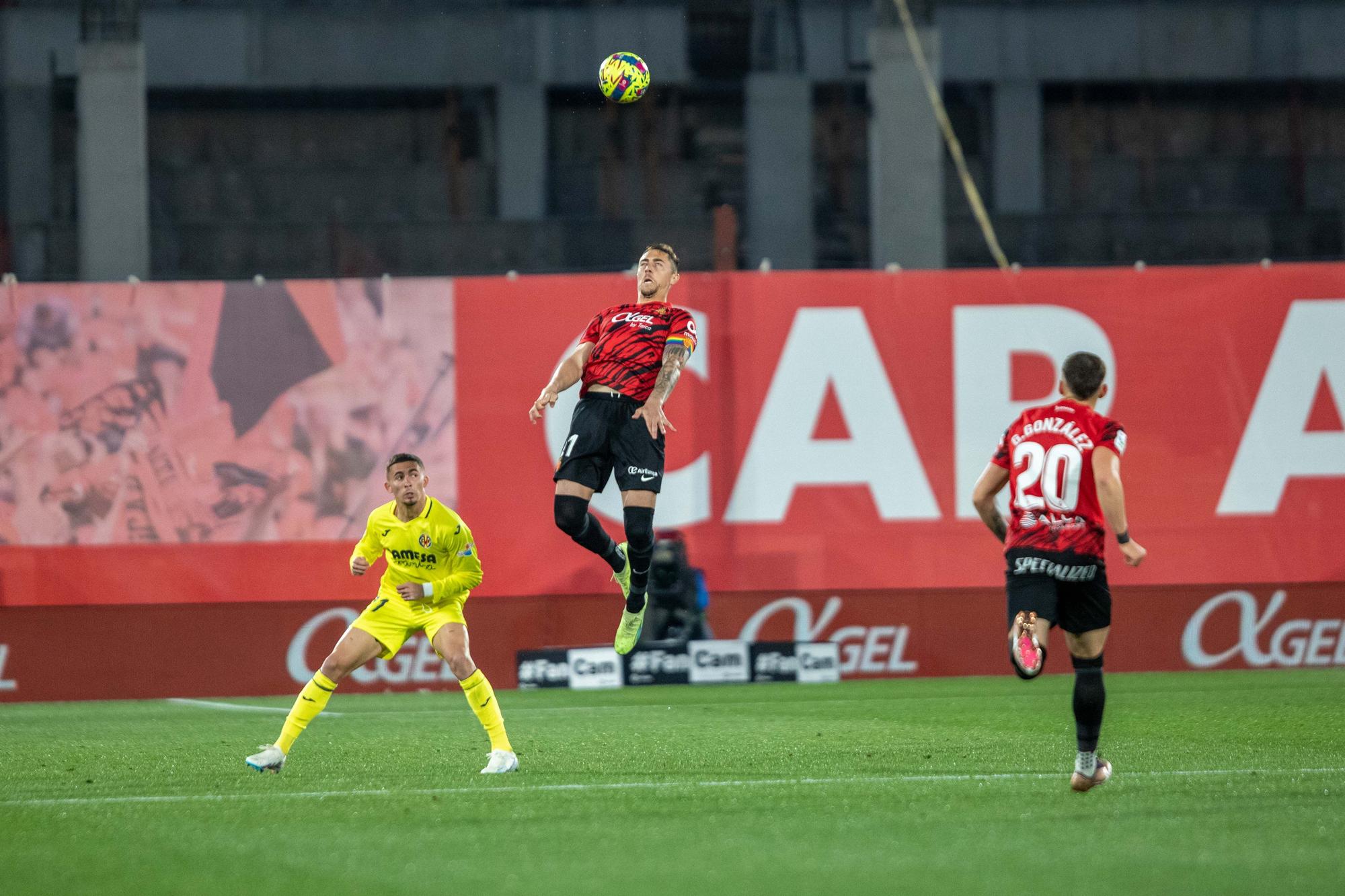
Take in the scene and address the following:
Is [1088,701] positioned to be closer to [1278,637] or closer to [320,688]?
[320,688]

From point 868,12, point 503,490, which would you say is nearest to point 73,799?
point 503,490

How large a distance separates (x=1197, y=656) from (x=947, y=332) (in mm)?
3864

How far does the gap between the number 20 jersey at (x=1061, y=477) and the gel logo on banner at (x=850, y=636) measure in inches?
328

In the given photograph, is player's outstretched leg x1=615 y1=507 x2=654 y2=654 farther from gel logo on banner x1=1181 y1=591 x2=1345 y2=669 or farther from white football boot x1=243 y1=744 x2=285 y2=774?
gel logo on banner x1=1181 y1=591 x2=1345 y2=669

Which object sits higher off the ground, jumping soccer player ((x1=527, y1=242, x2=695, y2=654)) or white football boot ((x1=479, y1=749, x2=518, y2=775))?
jumping soccer player ((x1=527, y1=242, x2=695, y2=654))

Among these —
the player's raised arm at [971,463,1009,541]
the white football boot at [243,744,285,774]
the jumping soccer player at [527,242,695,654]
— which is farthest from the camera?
the jumping soccer player at [527,242,695,654]

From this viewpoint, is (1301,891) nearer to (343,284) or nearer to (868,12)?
(343,284)

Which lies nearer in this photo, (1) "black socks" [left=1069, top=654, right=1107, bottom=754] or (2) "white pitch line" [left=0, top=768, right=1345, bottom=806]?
(1) "black socks" [left=1069, top=654, right=1107, bottom=754]

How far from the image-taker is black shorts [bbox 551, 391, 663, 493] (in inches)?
361

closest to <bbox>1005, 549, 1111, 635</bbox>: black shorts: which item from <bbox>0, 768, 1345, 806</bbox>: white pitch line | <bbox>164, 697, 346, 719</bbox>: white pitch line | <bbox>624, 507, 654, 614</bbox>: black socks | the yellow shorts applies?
<bbox>0, 768, 1345, 806</bbox>: white pitch line

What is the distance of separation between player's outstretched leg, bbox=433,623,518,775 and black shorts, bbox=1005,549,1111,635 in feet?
9.29

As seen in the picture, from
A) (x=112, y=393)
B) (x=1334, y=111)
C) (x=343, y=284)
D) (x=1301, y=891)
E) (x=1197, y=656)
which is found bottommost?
(x=1197, y=656)

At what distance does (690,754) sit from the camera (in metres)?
9.66

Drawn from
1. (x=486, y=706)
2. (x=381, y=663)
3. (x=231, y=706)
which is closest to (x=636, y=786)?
(x=486, y=706)
